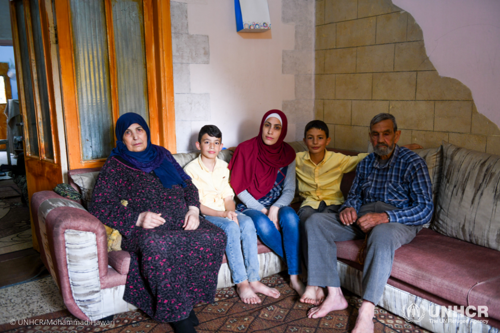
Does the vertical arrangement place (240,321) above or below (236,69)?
below

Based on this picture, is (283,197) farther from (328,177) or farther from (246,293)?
(246,293)

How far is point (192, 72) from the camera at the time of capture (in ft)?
10.5

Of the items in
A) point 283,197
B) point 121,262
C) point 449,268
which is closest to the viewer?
point 449,268

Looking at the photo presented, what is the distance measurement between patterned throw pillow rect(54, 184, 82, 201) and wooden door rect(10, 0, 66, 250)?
0.39m

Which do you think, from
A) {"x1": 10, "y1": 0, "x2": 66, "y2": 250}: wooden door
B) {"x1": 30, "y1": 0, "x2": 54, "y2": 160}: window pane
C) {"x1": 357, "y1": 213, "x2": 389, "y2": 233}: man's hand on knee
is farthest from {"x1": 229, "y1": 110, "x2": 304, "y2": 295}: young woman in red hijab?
{"x1": 30, "y1": 0, "x2": 54, "y2": 160}: window pane

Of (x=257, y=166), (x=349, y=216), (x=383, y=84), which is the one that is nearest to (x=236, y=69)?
(x=257, y=166)

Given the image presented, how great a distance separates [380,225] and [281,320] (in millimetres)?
761

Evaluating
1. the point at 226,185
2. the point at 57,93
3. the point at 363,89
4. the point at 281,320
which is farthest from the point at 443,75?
the point at 57,93

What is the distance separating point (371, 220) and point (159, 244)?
119cm

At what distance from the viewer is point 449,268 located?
1884 millimetres

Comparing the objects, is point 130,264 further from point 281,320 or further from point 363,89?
point 363,89

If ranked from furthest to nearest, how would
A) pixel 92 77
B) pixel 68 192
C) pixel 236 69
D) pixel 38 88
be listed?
pixel 236 69 → pixel 38 88 → pixel 92 77 → pixel 68 192

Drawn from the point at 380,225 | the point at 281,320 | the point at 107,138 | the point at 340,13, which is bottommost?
the point at 281,320

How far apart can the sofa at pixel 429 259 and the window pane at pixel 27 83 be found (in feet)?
3.30
